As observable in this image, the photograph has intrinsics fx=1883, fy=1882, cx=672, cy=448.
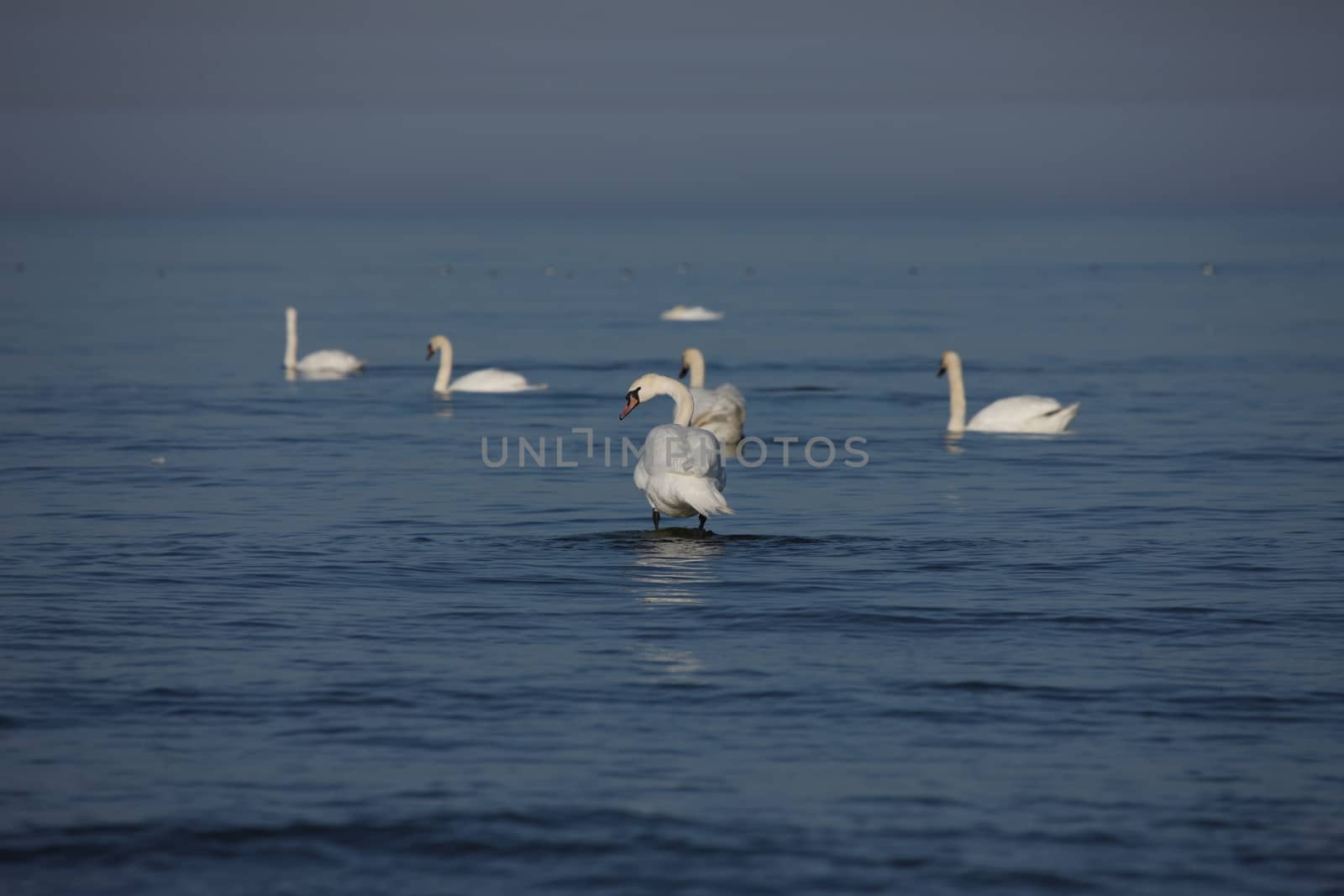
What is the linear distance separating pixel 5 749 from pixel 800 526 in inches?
389

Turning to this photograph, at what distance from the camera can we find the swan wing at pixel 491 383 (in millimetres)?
35812

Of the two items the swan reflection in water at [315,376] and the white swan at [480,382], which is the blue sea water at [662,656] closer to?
the white swan at [480,382]

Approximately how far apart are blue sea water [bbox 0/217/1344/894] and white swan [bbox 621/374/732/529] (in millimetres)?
476

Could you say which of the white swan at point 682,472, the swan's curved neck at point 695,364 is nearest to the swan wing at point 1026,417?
the swan's curved neck at point 695,364

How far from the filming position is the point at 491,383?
35844 millimetres

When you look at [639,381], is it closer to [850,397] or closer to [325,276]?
[850,397]

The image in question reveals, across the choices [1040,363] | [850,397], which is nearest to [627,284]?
[1040,363]

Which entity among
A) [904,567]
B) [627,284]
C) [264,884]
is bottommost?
[264,884]

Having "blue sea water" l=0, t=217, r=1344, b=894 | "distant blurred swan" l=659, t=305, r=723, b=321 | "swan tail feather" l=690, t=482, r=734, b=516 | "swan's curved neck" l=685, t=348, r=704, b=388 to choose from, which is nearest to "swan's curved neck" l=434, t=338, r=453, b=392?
"blue sea water" l=0, t=217, r=1344, b=894

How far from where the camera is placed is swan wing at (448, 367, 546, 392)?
3581 centimetres

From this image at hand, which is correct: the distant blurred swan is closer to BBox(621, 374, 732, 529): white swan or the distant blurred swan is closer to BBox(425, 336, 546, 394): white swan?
BBox(425, 336, 546, 394): white swan

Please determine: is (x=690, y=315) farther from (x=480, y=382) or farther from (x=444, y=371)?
(x=480, y=382)

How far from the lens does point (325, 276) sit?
112812mm

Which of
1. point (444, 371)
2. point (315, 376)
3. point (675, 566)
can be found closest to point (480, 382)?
point (444, 371)
